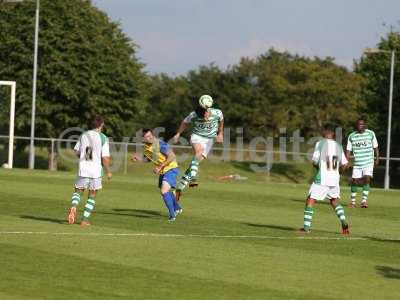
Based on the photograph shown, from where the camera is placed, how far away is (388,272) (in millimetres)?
14219

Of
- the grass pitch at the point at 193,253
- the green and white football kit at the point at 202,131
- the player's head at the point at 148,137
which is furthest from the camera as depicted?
the green and white football kit at the point at 202,131

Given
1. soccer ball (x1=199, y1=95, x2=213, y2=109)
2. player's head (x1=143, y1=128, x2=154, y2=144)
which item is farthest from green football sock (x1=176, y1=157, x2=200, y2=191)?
player's head (x1=143, y1=128, x2=154, y2=144)

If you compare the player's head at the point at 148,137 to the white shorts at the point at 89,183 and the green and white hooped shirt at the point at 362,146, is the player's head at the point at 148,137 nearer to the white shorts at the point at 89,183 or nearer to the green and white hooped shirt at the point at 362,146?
the white shorts at the point at 89,183

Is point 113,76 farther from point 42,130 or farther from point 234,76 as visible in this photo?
point 234,76

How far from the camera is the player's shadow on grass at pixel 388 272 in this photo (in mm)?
13836

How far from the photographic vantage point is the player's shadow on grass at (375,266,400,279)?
1384cm

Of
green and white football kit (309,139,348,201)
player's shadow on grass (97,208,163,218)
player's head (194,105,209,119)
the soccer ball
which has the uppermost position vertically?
the soccer ball

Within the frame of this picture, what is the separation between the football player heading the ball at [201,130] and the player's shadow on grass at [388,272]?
28.6 ft

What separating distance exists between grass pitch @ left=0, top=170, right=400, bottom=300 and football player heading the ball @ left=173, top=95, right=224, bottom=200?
925 millimetres

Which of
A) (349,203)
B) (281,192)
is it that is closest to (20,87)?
(281,192)

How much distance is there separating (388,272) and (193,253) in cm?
270

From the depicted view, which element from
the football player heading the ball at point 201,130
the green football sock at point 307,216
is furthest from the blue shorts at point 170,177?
the green football sock at point 307,216

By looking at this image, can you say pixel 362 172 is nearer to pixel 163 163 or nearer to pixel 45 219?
pixel 163 163

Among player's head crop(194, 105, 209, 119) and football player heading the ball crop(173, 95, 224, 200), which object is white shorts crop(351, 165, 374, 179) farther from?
player's head crop(194, 105, 209, 119)
